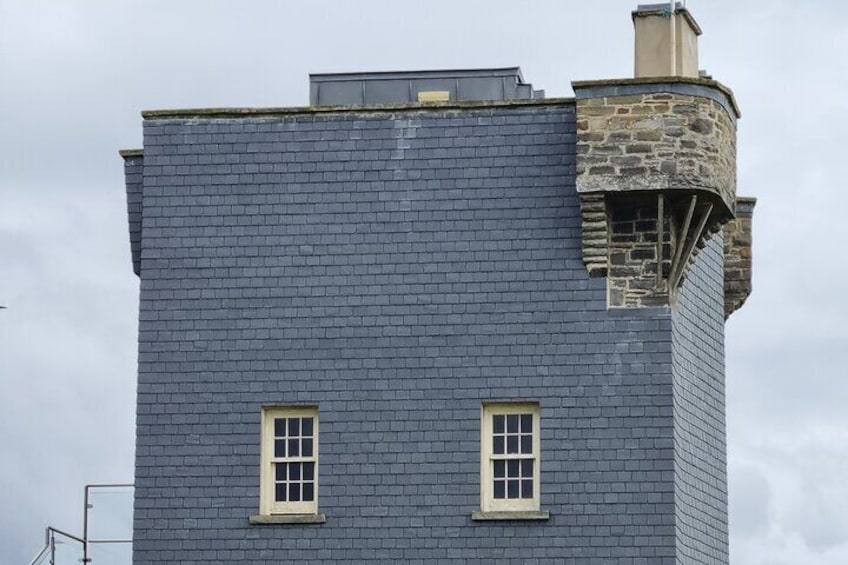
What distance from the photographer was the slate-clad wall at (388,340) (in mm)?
39219

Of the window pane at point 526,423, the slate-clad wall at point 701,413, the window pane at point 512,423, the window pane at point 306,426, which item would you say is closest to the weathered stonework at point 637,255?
the slate-clad wall at point 701,413

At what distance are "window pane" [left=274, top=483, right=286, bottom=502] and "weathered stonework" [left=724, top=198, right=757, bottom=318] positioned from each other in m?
9.35

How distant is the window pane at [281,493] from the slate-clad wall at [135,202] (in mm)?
4621

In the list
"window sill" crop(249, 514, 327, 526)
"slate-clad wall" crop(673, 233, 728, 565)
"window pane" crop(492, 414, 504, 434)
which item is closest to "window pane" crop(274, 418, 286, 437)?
"window sill" crop(249, 514, 327, 526)

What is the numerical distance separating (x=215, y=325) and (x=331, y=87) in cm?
561

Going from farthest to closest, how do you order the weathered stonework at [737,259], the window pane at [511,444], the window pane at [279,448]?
the weathered stonework at [737,259]
the window pane at [279,448]
the window pane at [511,444]

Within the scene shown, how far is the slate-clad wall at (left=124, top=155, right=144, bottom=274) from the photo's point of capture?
42.0 metres

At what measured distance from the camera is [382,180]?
4069 cm

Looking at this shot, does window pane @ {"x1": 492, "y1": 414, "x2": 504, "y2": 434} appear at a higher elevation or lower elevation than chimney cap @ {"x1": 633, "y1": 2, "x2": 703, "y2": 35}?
lower

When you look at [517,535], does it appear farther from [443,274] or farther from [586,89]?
[586,89]

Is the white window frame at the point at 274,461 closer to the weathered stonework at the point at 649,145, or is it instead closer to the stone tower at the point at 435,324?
the stone tower at the point at 435,324

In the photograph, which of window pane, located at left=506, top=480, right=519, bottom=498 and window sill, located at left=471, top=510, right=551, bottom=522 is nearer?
window sill, located at left=471, top=510, right=551, bottom=522

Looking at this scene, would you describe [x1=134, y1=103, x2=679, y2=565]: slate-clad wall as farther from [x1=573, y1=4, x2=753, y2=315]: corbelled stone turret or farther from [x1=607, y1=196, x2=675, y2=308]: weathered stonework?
[x1=573, y1=4, x2=753, y2=315]: corbelled stone turret

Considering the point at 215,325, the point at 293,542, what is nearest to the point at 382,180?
the point at 215,325
